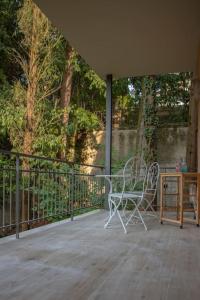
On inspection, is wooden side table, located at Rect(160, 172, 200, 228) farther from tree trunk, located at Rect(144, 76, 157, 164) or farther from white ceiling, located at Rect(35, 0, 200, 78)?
tree trunk, located at Rect(144, 76, 157, 164)

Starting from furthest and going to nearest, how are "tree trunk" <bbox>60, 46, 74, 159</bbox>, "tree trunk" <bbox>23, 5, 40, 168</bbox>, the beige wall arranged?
"tree trunk" <bbox>60, 46, 74, 159</bbox> → the beige wall → "tree trunk" <bbox>23, 5, 40, 168</bbox>

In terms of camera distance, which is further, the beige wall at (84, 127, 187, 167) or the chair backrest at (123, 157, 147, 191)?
the beige wall at (84, 127, 187, 167)

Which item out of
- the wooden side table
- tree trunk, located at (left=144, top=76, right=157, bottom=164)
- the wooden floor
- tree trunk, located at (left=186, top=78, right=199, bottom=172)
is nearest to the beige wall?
tree trunk, located at (left=144, top=76, right=157, bottom=164)

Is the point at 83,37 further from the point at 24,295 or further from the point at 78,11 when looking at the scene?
the point at 24,295

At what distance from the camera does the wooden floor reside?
1.82 m

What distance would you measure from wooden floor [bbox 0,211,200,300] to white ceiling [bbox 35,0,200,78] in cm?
244

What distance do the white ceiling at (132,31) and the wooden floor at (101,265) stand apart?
2439 millimetres

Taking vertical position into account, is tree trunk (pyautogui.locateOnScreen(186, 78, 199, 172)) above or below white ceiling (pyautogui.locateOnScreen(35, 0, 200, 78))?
below

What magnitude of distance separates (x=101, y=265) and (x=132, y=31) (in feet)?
9.96

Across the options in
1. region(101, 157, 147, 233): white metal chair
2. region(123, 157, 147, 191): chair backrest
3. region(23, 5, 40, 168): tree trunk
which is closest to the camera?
region(101, 157, 147, 233): white metal chair

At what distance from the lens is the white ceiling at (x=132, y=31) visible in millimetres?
3623

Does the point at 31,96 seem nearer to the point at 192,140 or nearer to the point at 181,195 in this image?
the point at 192,140

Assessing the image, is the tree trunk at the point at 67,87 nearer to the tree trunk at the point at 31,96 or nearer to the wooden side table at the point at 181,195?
the tree trunk at the point at 31,96

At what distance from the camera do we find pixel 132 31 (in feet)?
14.1
